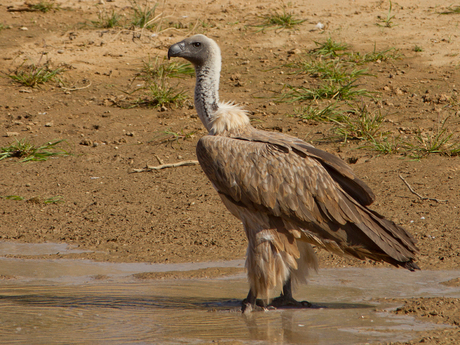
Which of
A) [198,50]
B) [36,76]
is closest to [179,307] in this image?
[198,50]

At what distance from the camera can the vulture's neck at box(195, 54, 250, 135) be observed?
5.02 meters

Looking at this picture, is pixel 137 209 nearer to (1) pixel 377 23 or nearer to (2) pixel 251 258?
(2) pixel 251 258

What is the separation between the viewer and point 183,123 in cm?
856

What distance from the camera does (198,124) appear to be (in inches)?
335

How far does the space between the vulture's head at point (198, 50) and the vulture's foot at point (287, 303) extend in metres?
2.01

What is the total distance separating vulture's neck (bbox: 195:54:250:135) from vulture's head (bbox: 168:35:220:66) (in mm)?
21

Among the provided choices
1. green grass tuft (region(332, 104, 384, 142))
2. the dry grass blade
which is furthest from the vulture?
the dry grass blade

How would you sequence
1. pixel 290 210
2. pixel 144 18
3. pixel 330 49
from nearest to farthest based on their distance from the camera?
pixel 290 210, pixel 330 49, pixel 144 18

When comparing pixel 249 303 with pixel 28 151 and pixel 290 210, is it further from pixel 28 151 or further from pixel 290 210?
pixel 28 151

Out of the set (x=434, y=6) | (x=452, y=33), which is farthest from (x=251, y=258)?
(x=434, y=6)

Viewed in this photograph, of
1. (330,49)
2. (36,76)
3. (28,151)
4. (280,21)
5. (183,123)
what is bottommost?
(28,151)

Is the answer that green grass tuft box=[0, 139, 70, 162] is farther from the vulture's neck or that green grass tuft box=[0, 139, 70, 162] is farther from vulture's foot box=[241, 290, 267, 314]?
vulture's foot box=[241, 290, 267, 314]

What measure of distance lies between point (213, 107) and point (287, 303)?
1.64m

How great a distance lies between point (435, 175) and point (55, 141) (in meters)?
4.52
